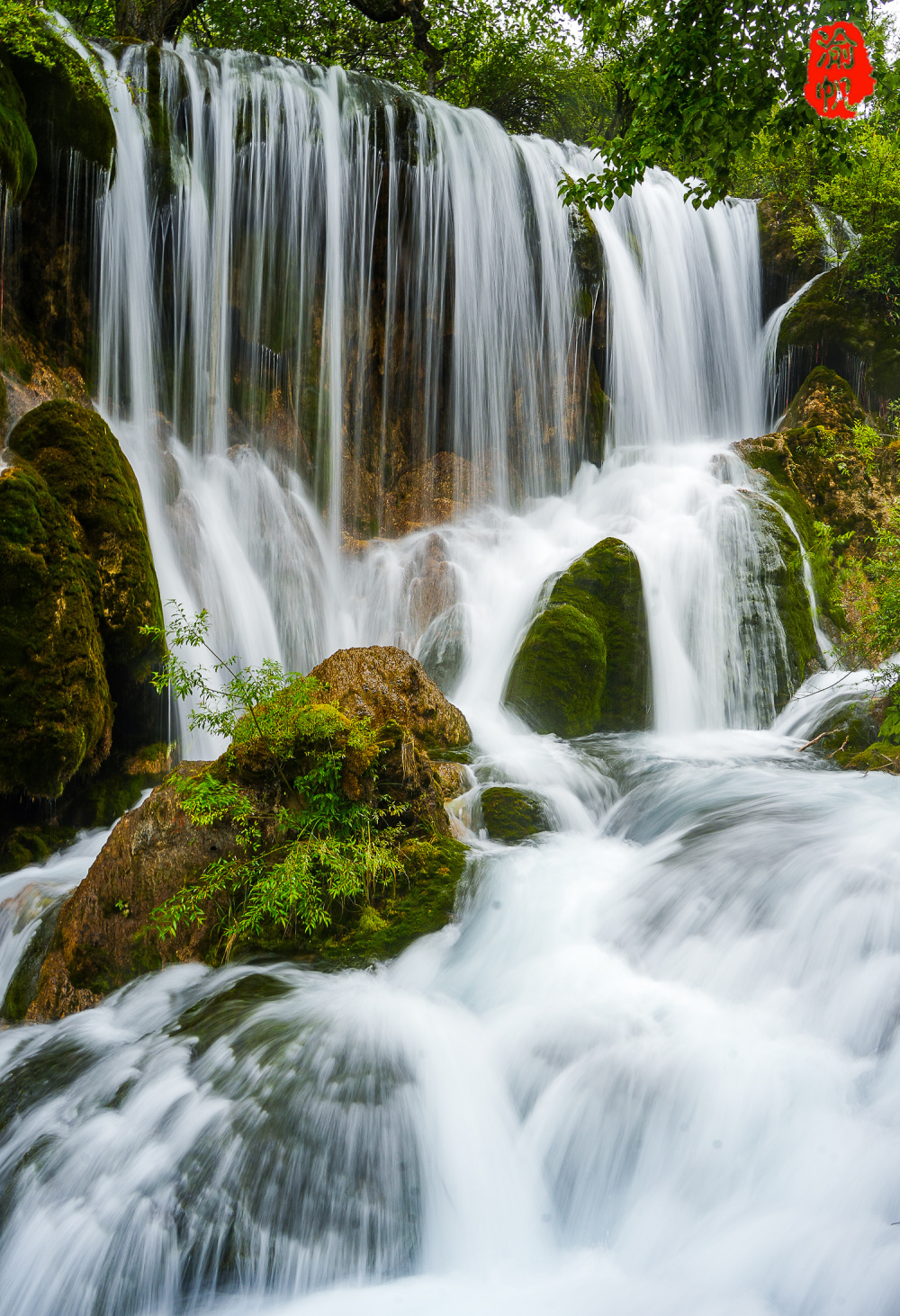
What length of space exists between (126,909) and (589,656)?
5.56 metres

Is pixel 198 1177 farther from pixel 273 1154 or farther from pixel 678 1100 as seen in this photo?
pixel 678 1100

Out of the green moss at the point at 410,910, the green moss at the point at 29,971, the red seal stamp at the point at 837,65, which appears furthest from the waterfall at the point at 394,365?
the red seal stamp at the point at 837,65

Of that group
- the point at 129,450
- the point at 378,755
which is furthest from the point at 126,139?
the point at 378,755

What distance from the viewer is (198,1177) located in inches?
122

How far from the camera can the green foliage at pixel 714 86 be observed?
5.40 m

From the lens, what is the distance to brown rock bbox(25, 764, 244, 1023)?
450cm

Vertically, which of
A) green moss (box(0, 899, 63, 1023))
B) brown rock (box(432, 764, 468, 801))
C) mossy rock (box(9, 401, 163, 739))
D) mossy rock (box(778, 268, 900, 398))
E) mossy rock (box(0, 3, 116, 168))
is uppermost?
mossy rock (box(0, 3, 116, 168))

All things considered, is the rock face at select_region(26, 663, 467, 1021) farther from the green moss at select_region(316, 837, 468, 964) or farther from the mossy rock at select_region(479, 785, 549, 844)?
Answer: the mossy rock at select_region(479, 785, 549, 844)

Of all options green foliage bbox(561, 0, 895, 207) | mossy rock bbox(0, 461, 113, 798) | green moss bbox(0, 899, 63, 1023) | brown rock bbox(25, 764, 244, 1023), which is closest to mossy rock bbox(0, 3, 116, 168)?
A: mossy rock bbox(0, 461, 113, 798)

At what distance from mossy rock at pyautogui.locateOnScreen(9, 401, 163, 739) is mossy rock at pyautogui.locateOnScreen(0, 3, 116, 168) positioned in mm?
4442

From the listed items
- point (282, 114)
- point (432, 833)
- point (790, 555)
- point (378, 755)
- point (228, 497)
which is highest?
point (282, 114)

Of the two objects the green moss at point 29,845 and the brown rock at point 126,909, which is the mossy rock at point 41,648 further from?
the brown rock at point 126,909

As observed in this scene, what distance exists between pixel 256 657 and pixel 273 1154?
6.98 metres

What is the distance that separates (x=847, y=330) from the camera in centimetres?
1443
